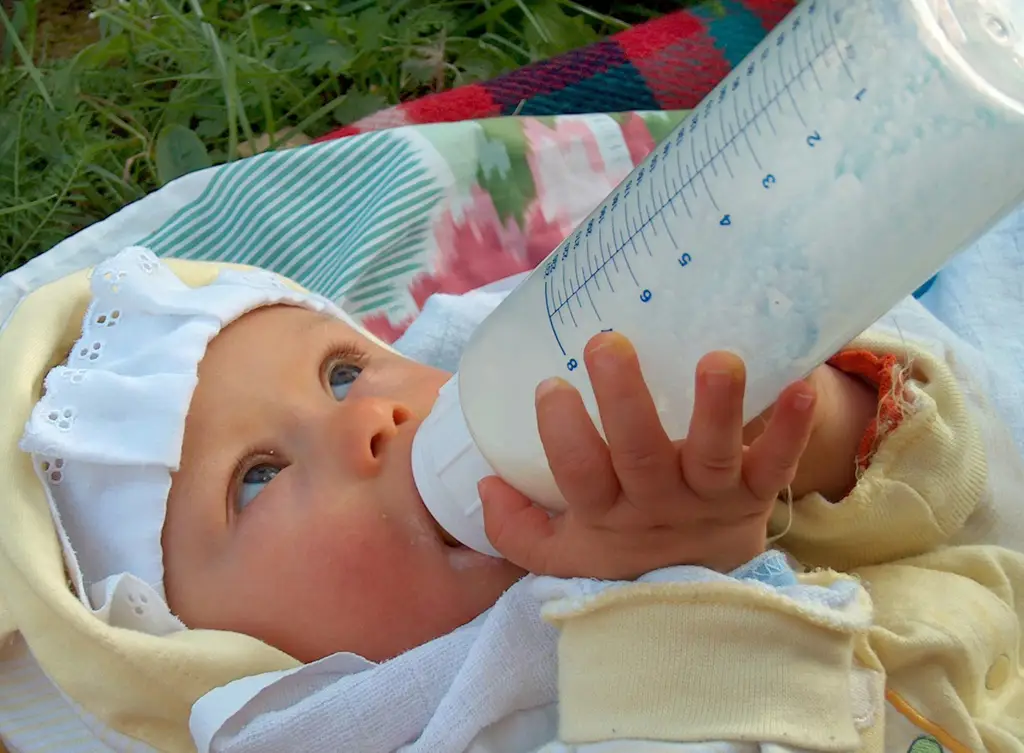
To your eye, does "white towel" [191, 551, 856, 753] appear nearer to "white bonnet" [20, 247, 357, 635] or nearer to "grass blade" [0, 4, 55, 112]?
"white bonnet" [20, 247, 357, 635]

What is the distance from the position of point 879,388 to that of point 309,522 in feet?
1.70

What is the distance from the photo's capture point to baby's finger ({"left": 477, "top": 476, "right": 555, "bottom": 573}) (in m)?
0.66

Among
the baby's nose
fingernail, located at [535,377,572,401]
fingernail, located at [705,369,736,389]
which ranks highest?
fingernail, located at [705,369,736,389]

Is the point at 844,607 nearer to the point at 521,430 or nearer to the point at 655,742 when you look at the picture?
the point at 655,742

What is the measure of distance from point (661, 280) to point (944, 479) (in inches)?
17.9

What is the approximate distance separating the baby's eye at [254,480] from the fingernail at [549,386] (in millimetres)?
369

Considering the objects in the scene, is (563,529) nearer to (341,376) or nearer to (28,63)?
(341,376)

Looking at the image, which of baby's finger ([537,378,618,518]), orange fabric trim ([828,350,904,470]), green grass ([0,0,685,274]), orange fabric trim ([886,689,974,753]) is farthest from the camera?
green grass ([0,0,685,274])

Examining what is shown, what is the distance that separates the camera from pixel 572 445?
1.89 feet

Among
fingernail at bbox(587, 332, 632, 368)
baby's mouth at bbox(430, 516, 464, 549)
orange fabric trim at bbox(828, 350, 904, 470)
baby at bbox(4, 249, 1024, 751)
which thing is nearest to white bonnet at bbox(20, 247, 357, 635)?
baby at bbox(4, 249, 1024, 751)

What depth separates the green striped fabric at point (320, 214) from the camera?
4.20ft

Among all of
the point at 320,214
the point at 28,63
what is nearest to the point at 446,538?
the point at 320,214

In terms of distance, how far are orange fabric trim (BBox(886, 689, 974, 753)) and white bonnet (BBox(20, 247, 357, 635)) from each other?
0.59 meters

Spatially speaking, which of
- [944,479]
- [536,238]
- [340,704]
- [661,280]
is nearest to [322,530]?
[340,704]
